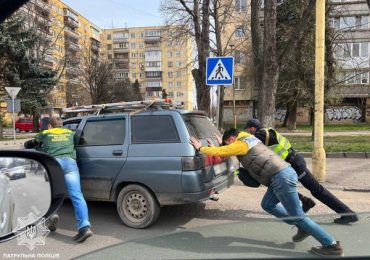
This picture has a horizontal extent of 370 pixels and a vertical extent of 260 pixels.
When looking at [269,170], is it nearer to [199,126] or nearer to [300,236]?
[199,126]

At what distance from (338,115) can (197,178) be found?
47.7 meters

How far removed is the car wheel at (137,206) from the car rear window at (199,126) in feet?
3.60

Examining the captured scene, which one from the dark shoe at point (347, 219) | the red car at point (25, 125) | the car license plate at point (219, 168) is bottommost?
the red car at point (25, 125)

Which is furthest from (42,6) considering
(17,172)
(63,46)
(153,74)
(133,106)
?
(153,74)

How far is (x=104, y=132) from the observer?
6.61 m

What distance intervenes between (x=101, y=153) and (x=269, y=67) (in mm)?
6839

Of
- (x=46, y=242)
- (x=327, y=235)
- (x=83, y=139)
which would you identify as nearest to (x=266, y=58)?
(x=83, y=139)

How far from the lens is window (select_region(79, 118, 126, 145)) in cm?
646

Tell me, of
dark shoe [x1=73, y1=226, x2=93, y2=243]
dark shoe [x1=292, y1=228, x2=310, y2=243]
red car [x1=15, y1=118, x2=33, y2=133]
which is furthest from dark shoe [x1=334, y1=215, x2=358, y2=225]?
red car [x1=15, y1=118, x2=33, y2=133]

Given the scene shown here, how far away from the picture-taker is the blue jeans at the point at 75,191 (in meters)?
5.73

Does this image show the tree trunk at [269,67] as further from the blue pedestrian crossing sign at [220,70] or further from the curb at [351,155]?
the curb at [351,155]

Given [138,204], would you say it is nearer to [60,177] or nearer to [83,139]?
[83,139]

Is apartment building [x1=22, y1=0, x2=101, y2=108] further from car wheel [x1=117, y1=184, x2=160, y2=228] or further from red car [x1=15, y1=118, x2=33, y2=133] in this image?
red car [x1=15, y1=118, x2=33, y2=133]

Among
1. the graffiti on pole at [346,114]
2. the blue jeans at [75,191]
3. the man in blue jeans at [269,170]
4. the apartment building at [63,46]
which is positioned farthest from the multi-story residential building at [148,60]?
the man in blue jeans at [269,170]
